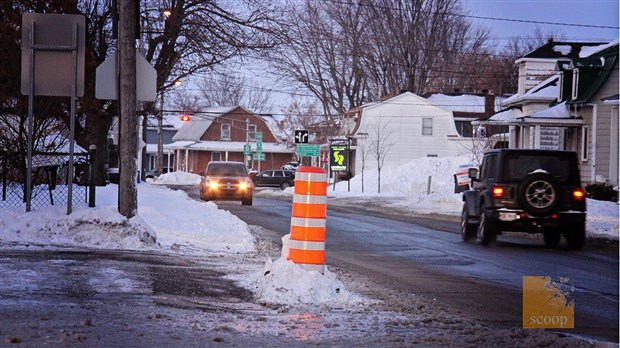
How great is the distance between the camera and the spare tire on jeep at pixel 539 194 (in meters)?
18.3

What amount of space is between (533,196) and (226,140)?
77237 mm

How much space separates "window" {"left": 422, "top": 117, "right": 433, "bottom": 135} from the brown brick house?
22.1m

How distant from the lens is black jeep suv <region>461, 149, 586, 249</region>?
18406 millimetres

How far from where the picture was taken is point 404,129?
70938 millimetres

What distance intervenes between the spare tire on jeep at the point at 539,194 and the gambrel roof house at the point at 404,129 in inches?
1886

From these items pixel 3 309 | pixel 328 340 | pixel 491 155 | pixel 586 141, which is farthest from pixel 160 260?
pixel 586 141

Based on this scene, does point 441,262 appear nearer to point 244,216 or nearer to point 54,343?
point 54,343

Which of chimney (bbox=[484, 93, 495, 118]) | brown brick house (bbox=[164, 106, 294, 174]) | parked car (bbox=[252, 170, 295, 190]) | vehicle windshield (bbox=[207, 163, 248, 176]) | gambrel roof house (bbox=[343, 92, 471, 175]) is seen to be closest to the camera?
vehicle windshield (bbox=[207, 163, 248, 176])

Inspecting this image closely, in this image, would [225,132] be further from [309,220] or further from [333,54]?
[309,220]

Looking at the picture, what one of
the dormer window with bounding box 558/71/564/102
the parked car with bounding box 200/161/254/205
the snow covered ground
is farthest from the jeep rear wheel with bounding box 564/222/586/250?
the dormer window with bounding box 558/71/564/102

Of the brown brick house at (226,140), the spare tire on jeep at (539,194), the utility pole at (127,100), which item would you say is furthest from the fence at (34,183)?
the brown brick house at (226,140)

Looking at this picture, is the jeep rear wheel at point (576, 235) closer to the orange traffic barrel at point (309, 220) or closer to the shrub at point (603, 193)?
the orange traffic barrel at point (309, 220)

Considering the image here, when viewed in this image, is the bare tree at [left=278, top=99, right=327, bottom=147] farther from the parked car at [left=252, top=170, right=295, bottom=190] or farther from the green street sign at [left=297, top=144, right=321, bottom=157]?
the green street sign at [left=297, top=144, right=321, bottom=157]

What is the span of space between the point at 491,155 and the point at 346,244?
12.7 ft
